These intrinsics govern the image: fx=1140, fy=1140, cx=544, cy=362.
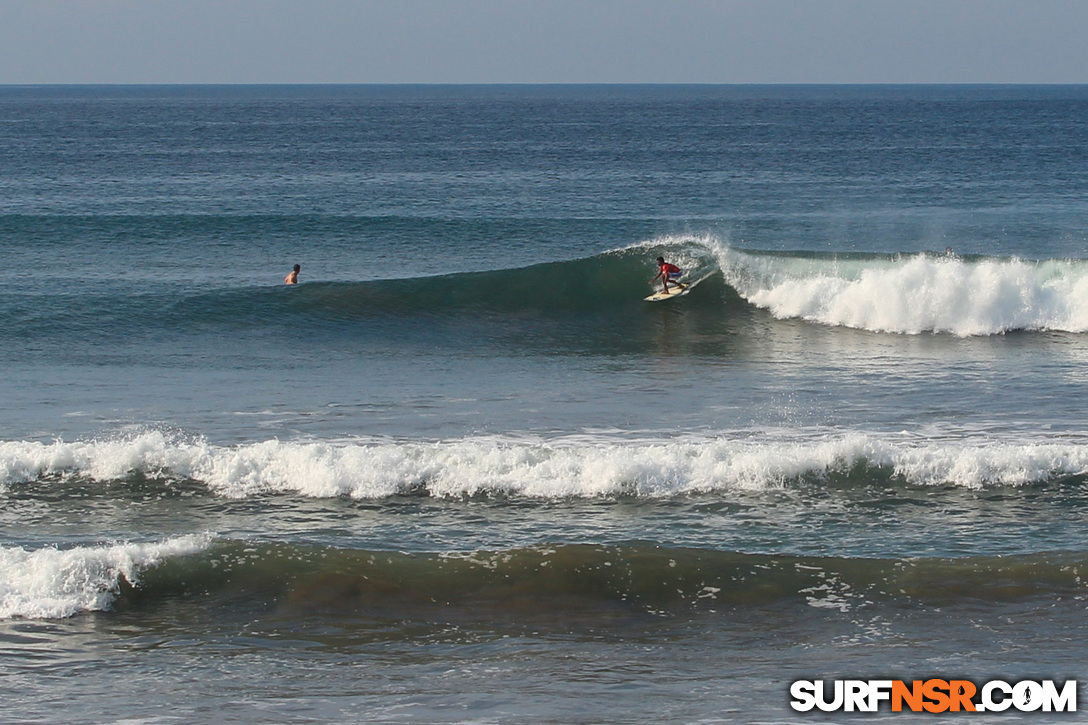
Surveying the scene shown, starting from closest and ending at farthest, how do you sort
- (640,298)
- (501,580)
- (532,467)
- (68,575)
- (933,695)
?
(933,695) → (68,575) → (501,580) → (532,467) → (640,298)

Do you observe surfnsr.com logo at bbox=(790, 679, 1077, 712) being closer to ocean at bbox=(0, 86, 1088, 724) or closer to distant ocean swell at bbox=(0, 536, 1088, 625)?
ocean at bbox=(0, 86, 1088, 724)

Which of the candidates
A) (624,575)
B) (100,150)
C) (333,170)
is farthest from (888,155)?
(624,575)

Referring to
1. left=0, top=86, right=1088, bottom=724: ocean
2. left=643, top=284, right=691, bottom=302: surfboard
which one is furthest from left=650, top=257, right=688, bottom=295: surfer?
left=0, top=86, right=1088, bottom=724: ocean

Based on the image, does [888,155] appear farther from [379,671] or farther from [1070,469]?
[379,671]

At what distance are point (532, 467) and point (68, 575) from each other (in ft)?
17.4

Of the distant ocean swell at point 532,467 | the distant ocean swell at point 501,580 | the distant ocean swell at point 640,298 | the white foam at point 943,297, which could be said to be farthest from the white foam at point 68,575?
the white foam at point 943,297

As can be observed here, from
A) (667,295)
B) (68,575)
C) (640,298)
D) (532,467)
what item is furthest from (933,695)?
(640,298)

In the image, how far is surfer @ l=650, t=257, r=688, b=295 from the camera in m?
24.9

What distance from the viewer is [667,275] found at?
82.4 ft

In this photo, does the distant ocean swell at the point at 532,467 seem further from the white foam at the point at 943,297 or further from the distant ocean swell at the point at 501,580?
the white foam at the point at 943,297

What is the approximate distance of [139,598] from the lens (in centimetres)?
1052

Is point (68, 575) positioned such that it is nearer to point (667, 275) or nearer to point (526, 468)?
point (526, 468)

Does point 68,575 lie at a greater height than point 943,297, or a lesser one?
lesser

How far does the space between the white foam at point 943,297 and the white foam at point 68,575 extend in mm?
15826
